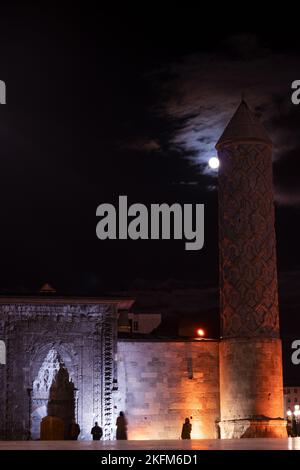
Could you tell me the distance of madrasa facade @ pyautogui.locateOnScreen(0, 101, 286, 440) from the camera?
1972cm

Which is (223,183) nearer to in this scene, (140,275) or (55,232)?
(55,232)

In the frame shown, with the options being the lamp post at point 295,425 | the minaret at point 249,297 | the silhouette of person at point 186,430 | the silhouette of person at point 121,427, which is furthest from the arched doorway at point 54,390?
the lamp post at point 295,425

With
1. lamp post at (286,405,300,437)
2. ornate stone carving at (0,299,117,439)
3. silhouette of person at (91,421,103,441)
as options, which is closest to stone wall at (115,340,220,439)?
ornate stone carving at (0,299,117,439)

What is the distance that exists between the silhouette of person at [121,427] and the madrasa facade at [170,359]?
0.55 ft

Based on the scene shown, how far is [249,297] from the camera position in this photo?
19828 mm

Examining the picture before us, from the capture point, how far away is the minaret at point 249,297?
64.4 ft

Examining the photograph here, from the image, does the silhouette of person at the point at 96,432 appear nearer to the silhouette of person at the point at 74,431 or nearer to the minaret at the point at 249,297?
the silhouette of person at the point at 74,431

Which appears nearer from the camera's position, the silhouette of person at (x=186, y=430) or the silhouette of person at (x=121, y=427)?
the silhouette of person at (x=186, y=430)

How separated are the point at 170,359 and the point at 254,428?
2.37 metres

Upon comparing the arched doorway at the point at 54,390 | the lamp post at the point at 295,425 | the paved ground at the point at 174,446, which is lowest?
the paved ground at the point at 174,446

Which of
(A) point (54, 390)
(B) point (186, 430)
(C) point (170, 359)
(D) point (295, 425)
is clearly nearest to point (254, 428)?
(B) point (186, 430)

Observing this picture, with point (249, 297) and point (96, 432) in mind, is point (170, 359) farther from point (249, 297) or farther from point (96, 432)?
point (96, 432)

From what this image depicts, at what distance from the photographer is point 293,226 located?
28016 millimetres

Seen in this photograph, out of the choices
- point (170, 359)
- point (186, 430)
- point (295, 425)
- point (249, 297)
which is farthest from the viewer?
point (295, 425)
